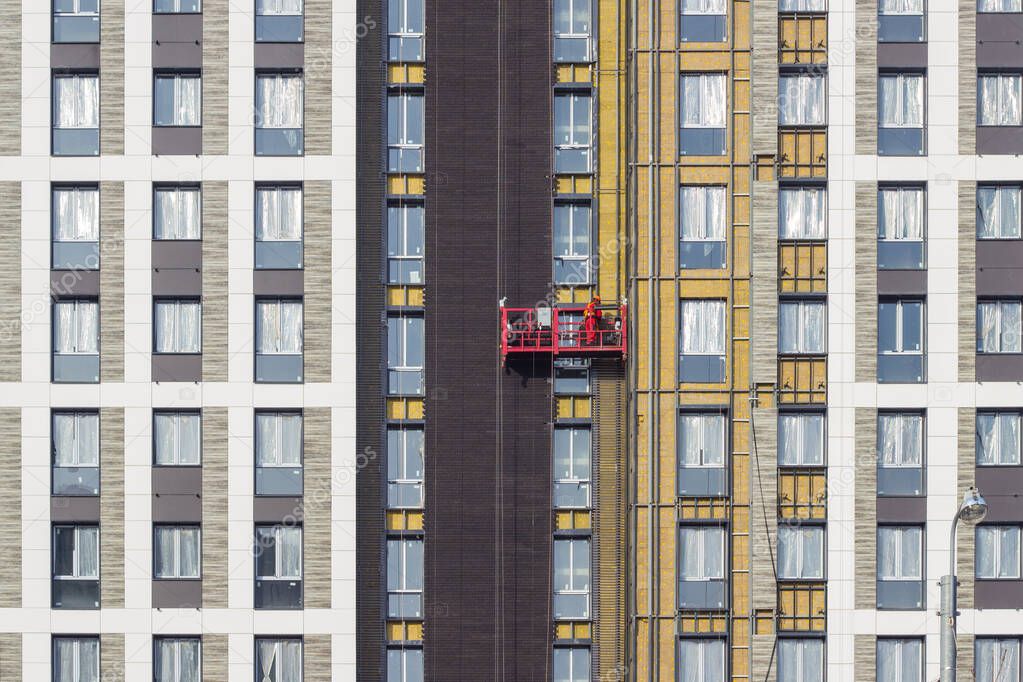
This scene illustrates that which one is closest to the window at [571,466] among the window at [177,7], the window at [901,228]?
the window at [901,228]

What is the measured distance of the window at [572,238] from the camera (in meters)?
35.3

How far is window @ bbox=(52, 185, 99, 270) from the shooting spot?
3409cm

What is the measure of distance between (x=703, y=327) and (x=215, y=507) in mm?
17741

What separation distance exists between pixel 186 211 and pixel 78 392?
23.7ft

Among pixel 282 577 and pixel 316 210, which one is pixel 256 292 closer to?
pixel 316 210

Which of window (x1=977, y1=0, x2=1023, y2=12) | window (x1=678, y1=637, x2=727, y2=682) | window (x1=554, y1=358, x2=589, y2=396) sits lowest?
window (x1=678, y1=637, x2=727, y2=682)

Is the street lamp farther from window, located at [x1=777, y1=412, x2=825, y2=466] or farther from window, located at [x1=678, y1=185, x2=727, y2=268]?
window, located at [x1=678, y1=185, x2=727, y2=268]

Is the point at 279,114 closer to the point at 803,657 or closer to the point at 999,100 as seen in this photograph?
the point at 999,100

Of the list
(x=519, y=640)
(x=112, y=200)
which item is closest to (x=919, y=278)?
(x=519, y=640)

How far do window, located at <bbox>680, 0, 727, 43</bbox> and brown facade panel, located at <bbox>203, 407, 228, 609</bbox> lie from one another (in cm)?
2054

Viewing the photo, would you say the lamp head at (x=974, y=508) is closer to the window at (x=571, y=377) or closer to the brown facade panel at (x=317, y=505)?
the window at (x=571, y=377)

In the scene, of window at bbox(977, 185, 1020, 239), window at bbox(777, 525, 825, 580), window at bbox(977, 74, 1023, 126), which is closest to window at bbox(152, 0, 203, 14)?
window at bbox(777, 525, 825, 580)

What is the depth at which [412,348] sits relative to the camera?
3528cm

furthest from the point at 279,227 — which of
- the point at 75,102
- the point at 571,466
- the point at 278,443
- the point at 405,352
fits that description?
the point at 571,466
